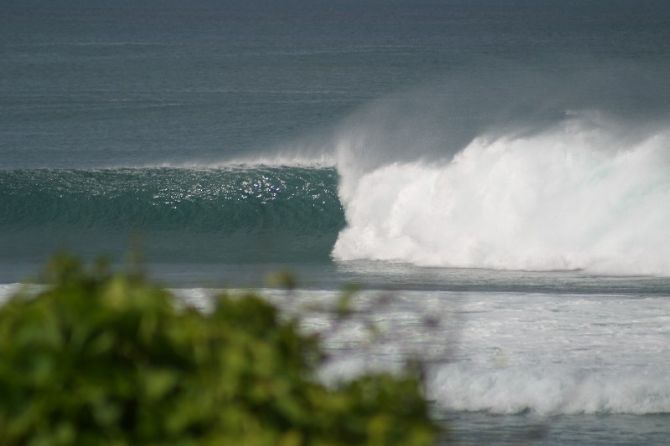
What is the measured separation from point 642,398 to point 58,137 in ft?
95.7

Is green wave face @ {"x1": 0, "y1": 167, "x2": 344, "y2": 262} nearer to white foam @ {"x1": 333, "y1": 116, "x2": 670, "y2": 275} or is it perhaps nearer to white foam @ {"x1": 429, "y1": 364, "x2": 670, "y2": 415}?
white foam @ {"x1": 333, "y1": 116, "x2": 670, "y2": 275}

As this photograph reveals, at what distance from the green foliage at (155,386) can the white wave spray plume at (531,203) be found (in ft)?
44.4

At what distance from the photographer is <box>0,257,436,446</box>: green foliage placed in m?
1.85

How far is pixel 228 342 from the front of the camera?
6.47ft

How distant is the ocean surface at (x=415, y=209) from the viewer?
7504 millimetres

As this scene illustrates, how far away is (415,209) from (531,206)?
70.7 inches

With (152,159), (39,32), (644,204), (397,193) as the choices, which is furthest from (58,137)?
(39,32)

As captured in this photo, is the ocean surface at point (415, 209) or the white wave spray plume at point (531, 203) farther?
the white wave spray plume at point (531, 203)

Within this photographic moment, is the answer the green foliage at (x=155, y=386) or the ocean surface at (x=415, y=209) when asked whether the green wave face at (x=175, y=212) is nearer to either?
the ocean surface at (x=415, y=209)

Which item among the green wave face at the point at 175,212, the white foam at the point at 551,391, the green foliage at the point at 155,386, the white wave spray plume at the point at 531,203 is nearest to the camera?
the green foliage at the point at 155,386

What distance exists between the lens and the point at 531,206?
17.7m

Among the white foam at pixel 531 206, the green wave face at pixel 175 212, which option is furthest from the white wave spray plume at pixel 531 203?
the green wave face at pixel 175 212

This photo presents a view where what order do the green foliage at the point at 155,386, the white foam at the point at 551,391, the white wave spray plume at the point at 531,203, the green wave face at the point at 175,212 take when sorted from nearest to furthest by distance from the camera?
the green foliage at the point at 155,386 → the white foam at the point at 551,391 → the white wave spray plume at the point at 531,203 → the green wave face at the point at 175,212

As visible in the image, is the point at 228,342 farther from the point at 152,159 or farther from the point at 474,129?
the point at 474,129
